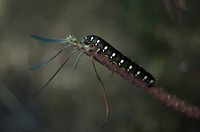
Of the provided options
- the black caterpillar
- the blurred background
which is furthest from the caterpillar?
the blurred background

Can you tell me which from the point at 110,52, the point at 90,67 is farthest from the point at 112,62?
the point at 90,67

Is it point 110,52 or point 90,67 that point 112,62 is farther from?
point 90,67

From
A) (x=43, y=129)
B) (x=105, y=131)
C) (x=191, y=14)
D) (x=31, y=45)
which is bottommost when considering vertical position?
(x=43, y=129)

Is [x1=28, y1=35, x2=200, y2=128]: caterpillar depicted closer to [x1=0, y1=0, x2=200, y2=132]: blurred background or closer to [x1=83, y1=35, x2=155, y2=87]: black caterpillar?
[x1=83, y1=35, x2=155, y2=87]: black caterpillar

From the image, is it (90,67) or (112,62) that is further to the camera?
(90,67)

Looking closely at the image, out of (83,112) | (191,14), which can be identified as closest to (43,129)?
(83,112)

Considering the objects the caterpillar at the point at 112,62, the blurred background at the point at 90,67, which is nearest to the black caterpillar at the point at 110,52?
the caterpillar at the point at 112,62

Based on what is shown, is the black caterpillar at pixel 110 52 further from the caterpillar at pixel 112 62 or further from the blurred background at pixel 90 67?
the blurred background at pixel 90 67

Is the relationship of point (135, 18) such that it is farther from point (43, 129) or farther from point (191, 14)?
point (43, 129)
